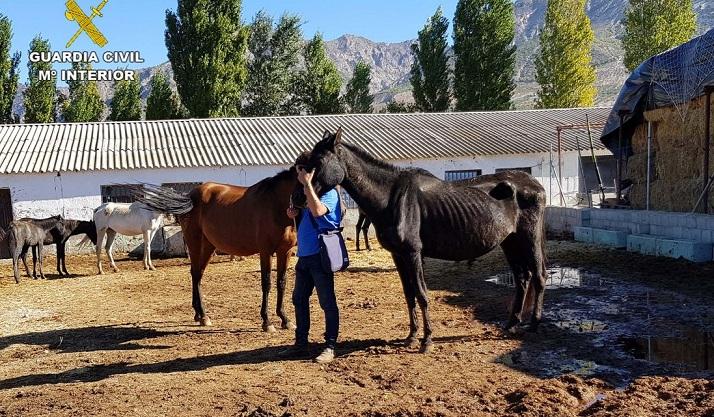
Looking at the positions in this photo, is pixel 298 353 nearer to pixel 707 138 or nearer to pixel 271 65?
pixel 707 138

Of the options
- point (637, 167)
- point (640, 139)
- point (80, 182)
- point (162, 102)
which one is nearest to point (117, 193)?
point (80, 182)

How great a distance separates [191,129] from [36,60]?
1588 centimetres

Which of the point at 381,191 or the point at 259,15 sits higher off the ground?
the point at 259,15

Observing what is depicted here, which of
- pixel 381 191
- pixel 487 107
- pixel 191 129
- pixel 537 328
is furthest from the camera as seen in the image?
pixel 487 107

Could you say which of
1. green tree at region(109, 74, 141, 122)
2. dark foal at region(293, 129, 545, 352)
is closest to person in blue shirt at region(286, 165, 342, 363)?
dark foal at region(293, 129, 545, 352)

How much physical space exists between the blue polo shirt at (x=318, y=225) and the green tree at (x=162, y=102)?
31.0 meters

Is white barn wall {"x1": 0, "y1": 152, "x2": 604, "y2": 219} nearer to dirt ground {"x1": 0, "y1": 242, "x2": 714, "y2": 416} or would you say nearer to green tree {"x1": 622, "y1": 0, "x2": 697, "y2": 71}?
dirt ground {"x1": 0, "y1": 242, "x2": 714, "y2": 416}

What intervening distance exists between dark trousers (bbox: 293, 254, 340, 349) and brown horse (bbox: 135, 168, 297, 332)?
127 centimetres

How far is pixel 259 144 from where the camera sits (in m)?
22.0

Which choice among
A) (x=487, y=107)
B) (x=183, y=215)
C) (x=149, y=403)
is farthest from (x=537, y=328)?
(x=487, y=107)

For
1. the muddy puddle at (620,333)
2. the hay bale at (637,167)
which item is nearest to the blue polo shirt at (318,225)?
the muddy puddle at (620,333)

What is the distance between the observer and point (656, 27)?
3731 centimetres

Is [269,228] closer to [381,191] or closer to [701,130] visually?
[381,191]

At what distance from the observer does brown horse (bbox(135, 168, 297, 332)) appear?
7266mm
